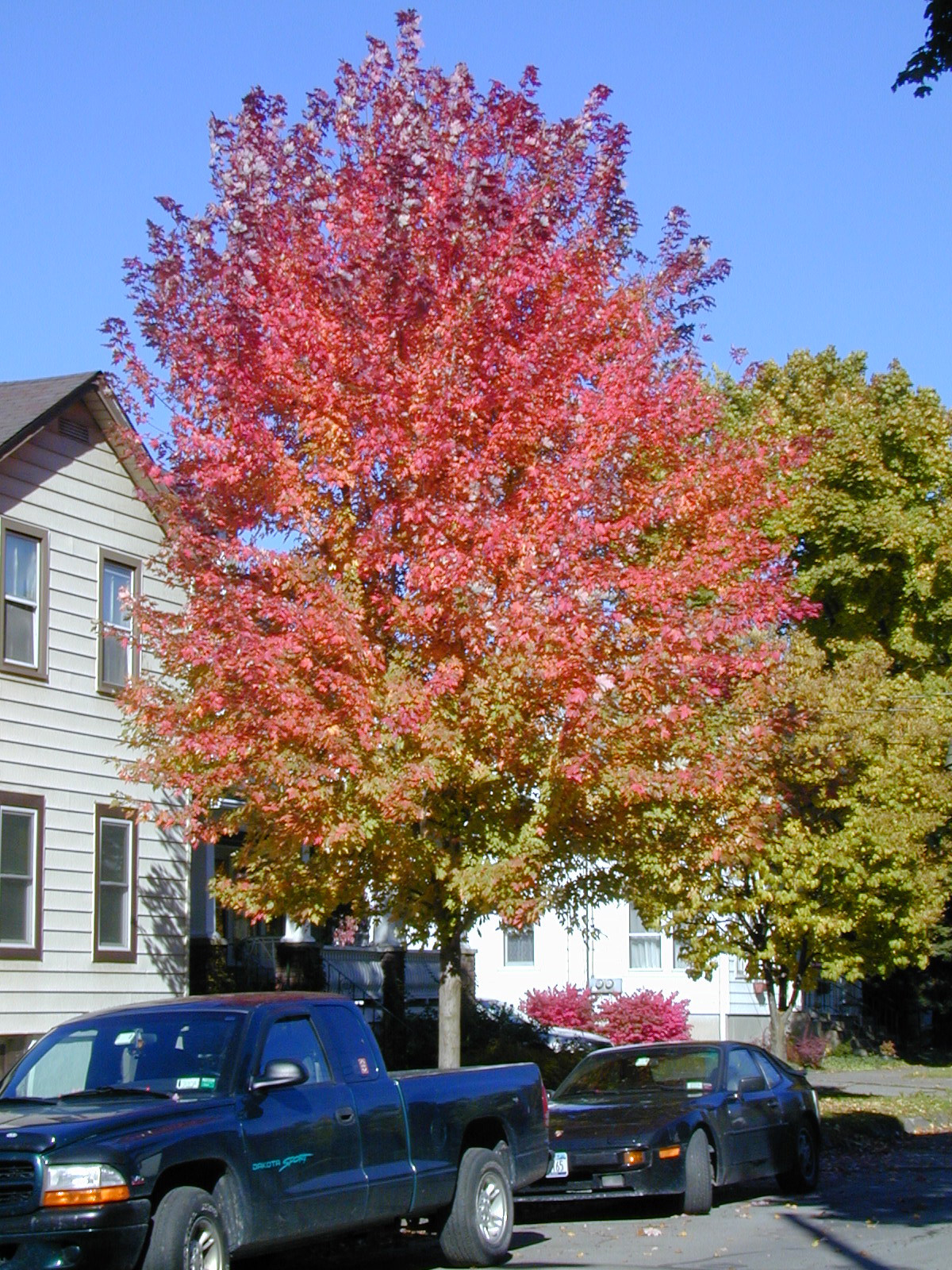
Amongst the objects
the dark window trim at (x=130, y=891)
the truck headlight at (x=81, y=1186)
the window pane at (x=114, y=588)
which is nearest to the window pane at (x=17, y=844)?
the dark window trim at (x=130, y=891)

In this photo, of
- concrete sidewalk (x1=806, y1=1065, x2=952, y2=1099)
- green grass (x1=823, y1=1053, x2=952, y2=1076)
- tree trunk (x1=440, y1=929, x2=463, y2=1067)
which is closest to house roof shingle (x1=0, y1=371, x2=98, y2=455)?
tree trunk (x1=440, y1=929, x2=463, y2=1067)

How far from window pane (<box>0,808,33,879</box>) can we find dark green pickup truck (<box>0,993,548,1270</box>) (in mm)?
8371

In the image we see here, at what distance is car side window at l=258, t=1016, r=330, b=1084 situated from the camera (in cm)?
926

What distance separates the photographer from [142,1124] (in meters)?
7.98

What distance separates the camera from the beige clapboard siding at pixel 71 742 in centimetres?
1789

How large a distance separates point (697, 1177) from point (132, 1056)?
623 centimetres

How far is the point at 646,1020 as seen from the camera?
31.5 m

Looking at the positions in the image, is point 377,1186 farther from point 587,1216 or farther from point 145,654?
point 145,654

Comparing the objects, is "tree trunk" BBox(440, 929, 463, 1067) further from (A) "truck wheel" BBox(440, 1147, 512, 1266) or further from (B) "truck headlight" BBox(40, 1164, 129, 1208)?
(B) "truck headlight" BBox(40, 1164, 129, 1208)

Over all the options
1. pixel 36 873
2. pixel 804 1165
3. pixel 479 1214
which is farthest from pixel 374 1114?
pixel 36 873

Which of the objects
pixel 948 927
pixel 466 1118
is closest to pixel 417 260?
pixel 466 1118

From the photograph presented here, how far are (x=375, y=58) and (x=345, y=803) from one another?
7529mm

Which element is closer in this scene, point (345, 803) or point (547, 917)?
point (345, 803)

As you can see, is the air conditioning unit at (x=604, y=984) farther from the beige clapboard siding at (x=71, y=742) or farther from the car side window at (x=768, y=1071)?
the car side window at (x=768, y=1071)
